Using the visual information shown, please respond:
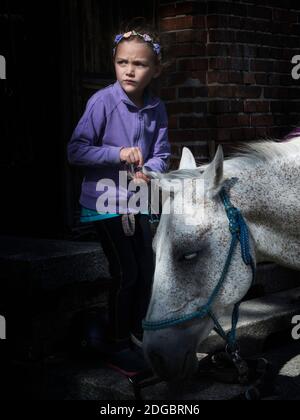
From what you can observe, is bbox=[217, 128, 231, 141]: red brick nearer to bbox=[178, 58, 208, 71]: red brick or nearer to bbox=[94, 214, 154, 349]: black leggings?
bbox=[178, 58, 208, 71]: red brick

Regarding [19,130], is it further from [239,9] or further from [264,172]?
[264,172]

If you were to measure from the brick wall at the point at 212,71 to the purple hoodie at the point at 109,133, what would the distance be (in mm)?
1413

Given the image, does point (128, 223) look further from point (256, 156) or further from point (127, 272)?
point (256, 156)

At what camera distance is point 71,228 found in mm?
4953

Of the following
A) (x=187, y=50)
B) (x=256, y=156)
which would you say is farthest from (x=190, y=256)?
(x=187, y=50)

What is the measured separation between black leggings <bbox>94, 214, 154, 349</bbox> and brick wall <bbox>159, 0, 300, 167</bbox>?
146cm

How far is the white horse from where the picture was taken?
2707mm

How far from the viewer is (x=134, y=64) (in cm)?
348

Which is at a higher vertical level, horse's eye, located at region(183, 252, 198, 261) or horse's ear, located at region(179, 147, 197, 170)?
horse's ear, located at region(179, 147, 197, 170)

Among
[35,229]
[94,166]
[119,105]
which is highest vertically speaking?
[119,105]

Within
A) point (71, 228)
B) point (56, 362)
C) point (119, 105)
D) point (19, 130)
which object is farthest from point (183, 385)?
point (19, 130)

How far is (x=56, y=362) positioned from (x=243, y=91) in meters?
2.44

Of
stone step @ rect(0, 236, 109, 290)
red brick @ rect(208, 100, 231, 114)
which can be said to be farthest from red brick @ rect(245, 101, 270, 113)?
stone step @ rect(0, 236, 109, 290)

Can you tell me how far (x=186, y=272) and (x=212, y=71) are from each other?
2553mm
